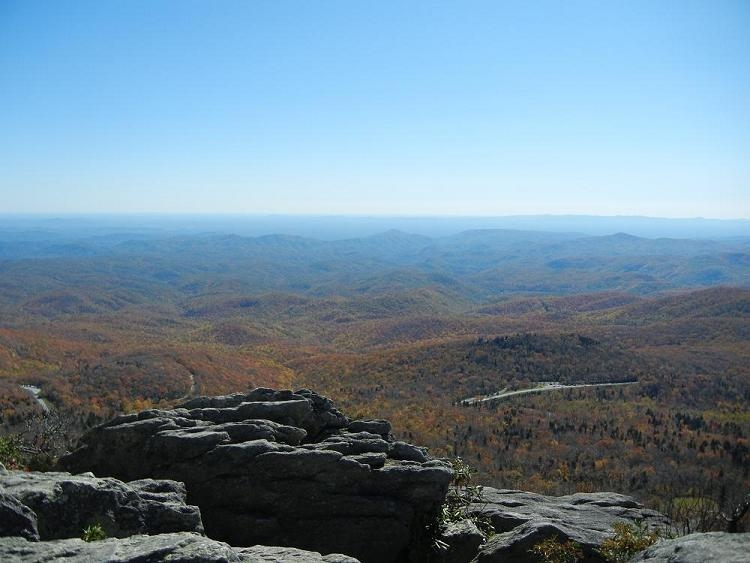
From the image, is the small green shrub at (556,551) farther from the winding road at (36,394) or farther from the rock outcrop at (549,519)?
the winding road at (36,394)

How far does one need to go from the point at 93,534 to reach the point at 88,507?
87 centimetres

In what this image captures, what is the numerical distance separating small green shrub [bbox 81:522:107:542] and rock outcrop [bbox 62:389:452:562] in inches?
181

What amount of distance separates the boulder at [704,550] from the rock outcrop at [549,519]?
191 inches

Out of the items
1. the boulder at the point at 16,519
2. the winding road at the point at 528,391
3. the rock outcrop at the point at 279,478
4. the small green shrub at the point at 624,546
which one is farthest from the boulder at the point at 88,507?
the winding road at the point at 528,391

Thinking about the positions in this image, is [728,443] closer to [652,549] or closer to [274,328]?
[652,549]

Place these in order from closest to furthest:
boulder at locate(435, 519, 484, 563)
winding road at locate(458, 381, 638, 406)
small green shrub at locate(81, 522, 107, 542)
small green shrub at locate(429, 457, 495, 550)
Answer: small green shrub at locate(81, 522, 107, 542), boulder at locate(435, 519, 484, 563), small green shrub at locate(429, 457, 495, 550), winding road at locate(458, 381, 638, 406)

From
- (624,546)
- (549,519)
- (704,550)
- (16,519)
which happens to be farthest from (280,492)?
(704,550)

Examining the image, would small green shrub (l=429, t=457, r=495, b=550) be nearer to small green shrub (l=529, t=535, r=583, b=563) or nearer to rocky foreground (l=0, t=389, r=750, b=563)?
rocky foreground (l=0, t=389, r=750, b=563)

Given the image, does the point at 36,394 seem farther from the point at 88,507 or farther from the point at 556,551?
the point at 556,551

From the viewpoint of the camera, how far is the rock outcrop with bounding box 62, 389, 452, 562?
49.6 ft

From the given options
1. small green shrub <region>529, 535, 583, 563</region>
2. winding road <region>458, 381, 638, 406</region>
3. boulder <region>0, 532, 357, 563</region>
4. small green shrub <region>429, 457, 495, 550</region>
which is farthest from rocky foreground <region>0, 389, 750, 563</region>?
winding road <region>458, 381, 638, 406</region>

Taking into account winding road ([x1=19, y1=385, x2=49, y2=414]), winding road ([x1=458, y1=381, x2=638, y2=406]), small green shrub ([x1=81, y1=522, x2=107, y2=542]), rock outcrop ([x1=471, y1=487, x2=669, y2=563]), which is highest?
small green shrub ([x1=81, y1=522, x2=107, y2=542])

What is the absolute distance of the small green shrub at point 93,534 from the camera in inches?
408

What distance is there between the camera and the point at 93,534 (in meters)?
10.5
